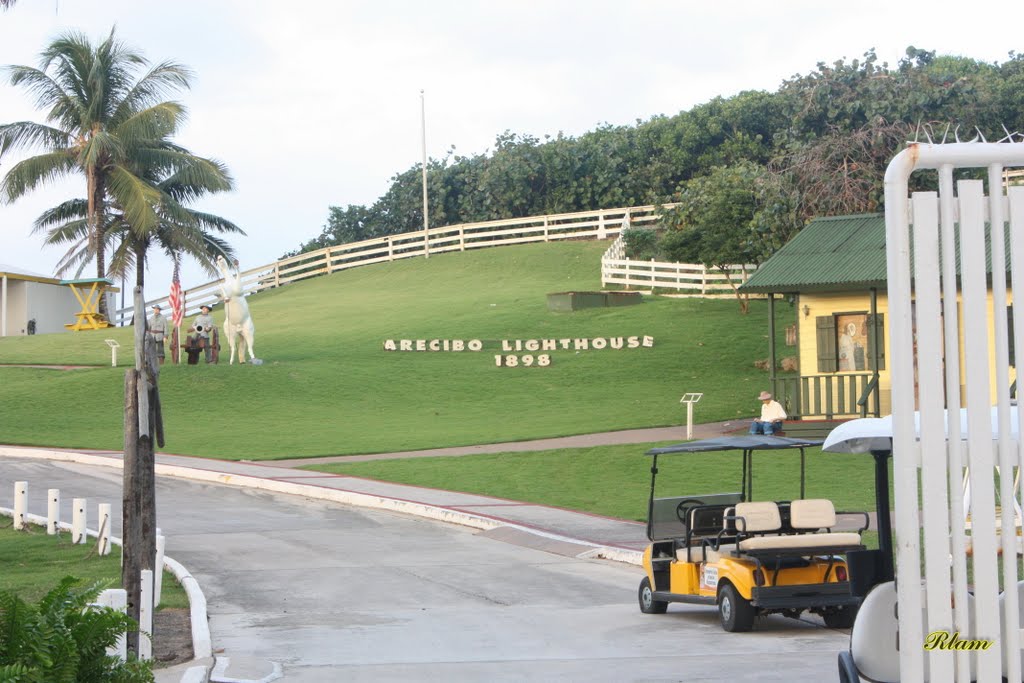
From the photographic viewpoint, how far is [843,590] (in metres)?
11.4

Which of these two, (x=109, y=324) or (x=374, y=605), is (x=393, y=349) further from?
(x=374, y=605)

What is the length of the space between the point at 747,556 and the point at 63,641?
759 cm

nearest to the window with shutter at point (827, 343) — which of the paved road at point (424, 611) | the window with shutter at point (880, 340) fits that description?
the window with shutter at point (880, 340)

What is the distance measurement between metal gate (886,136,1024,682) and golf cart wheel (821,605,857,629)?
7.45m

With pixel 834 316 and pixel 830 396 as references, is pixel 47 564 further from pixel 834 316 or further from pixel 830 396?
pixel 834 316

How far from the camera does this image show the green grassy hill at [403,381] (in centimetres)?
2922

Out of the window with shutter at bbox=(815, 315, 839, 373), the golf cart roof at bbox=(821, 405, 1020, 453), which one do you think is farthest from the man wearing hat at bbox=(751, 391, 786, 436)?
the golf cart roof at bbox=(821, 405, 1020, 453)

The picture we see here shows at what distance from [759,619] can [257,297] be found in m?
46.5

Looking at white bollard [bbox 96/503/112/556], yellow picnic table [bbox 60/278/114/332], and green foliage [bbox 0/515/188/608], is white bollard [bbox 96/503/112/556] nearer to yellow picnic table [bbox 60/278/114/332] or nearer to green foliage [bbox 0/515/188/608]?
green foliage [bbox 0/515/188/608]

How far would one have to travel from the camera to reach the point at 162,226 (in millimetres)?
47594

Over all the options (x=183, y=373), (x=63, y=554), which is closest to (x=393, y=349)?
(x=183, y=373)

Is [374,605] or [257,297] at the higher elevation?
[257,297]

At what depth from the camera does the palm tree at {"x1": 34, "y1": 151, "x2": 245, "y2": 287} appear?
1842 inches

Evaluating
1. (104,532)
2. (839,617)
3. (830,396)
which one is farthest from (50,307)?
(839,617)
